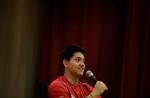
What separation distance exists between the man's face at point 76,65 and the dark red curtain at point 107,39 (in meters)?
0.97

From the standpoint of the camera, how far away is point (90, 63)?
3.93 m

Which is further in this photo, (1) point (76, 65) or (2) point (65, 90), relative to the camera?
(1) point (76, 65)

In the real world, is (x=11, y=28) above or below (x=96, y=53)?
above

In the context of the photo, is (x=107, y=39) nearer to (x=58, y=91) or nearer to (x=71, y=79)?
(x=71, y=79)

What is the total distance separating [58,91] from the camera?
263cm

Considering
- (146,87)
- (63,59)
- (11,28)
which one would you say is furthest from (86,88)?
(11,28)

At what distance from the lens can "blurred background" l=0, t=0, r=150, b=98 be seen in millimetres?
3668

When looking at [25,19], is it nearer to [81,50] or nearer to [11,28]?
[11,28]

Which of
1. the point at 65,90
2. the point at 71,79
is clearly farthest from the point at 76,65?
the point at 65,90

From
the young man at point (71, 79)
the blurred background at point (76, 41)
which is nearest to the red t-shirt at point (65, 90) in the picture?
the young man at point (71, 79)

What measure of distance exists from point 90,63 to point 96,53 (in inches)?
5.1

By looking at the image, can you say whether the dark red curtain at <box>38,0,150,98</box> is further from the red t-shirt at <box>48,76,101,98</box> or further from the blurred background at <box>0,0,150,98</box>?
the red t-shirt at <box>48,76,101,98</box>

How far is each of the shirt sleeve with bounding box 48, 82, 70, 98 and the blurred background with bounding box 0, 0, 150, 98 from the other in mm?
1175

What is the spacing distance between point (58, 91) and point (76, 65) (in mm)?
297
